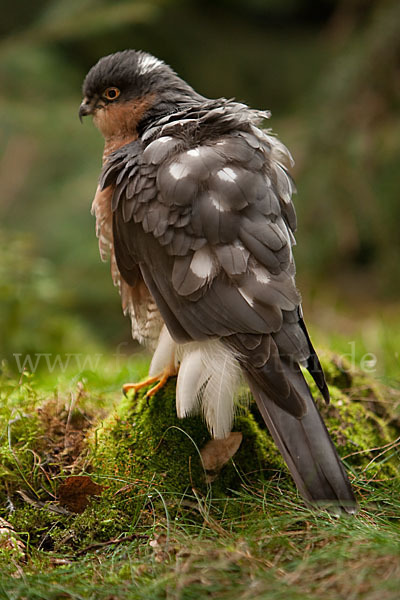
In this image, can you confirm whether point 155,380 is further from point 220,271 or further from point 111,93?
point 111,93

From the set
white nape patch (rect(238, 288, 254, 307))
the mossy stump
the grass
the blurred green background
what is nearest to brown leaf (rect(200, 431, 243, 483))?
the mossy stump

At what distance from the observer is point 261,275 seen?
288 centimetres

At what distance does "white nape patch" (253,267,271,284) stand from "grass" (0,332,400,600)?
909 mm

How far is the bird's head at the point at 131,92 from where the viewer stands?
3834 mm

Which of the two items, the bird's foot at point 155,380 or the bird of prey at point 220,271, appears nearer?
the bird of prey at point 220,271

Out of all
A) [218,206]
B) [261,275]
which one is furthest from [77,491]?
[218,206]

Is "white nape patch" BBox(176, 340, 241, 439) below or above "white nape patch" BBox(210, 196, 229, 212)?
below

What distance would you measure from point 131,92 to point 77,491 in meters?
2.29

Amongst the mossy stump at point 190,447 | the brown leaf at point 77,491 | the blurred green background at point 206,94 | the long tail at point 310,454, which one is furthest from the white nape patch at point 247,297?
the blurred green background at point 206,94

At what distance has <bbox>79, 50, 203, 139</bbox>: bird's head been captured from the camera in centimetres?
383

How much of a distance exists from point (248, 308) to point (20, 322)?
3.80 meters

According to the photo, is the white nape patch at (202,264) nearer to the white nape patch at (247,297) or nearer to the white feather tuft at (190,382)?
the white nape patch at (247,297)

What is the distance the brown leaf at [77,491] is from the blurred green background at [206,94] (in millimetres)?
3078

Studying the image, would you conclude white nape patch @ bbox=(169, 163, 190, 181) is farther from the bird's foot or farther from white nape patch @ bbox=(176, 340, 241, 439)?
the bird's foot
